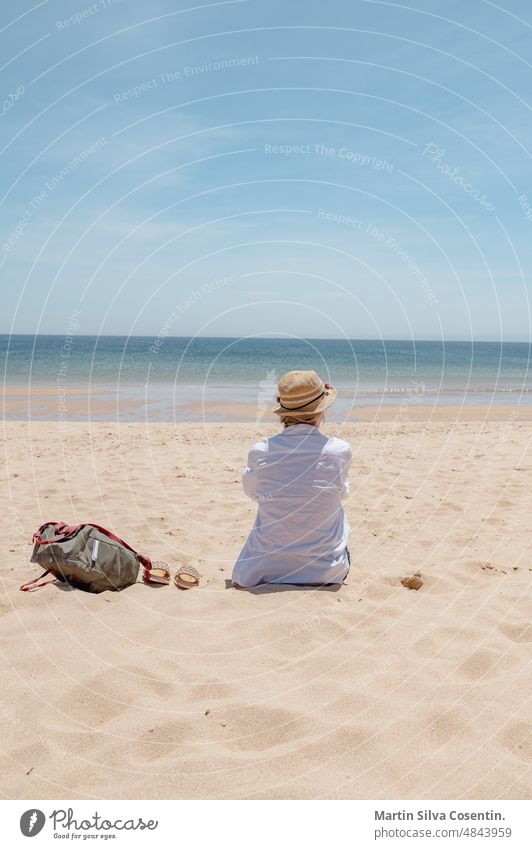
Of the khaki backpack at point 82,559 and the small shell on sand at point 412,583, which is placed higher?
the khaki backpack at point 82,559

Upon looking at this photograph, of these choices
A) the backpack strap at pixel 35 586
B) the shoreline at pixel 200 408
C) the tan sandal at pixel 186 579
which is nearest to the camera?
the backpack strap at pixel 35 586

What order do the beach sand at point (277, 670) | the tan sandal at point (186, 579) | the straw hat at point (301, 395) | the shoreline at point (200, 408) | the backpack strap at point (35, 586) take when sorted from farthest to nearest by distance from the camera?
the shoreline at point (200, 408)
the tan sandal at point (186, 579)
the straw hat at point (301, 395)
the backpack strap at point (35, 586)
the beach sand at point (277, 670)

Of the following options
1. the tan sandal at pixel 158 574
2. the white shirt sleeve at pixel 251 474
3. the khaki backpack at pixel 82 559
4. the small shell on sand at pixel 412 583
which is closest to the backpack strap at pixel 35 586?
the khaki backpack at pixel 82 559

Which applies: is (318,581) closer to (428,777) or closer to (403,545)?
(403,545)

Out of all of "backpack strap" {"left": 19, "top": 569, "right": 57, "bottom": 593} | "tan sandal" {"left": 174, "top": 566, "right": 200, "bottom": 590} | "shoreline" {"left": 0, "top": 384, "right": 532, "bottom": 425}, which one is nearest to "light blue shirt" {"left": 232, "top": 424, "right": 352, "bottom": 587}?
"tan sandal" {"left": 174, "top": 566, "right": 200, "bottom": 590}

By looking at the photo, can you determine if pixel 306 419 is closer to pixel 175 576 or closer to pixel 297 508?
pixel 297 508

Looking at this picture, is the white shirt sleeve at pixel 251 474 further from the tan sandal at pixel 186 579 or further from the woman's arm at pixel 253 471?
the tan sandal at pixel 186 579

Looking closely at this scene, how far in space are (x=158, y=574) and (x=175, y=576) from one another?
142 millimetres

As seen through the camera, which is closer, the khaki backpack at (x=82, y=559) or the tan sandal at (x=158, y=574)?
the khaki backpack at (x=82, y=559)

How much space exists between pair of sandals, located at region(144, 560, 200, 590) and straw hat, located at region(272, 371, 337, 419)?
1.34m

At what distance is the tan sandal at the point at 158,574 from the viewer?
187 inches
